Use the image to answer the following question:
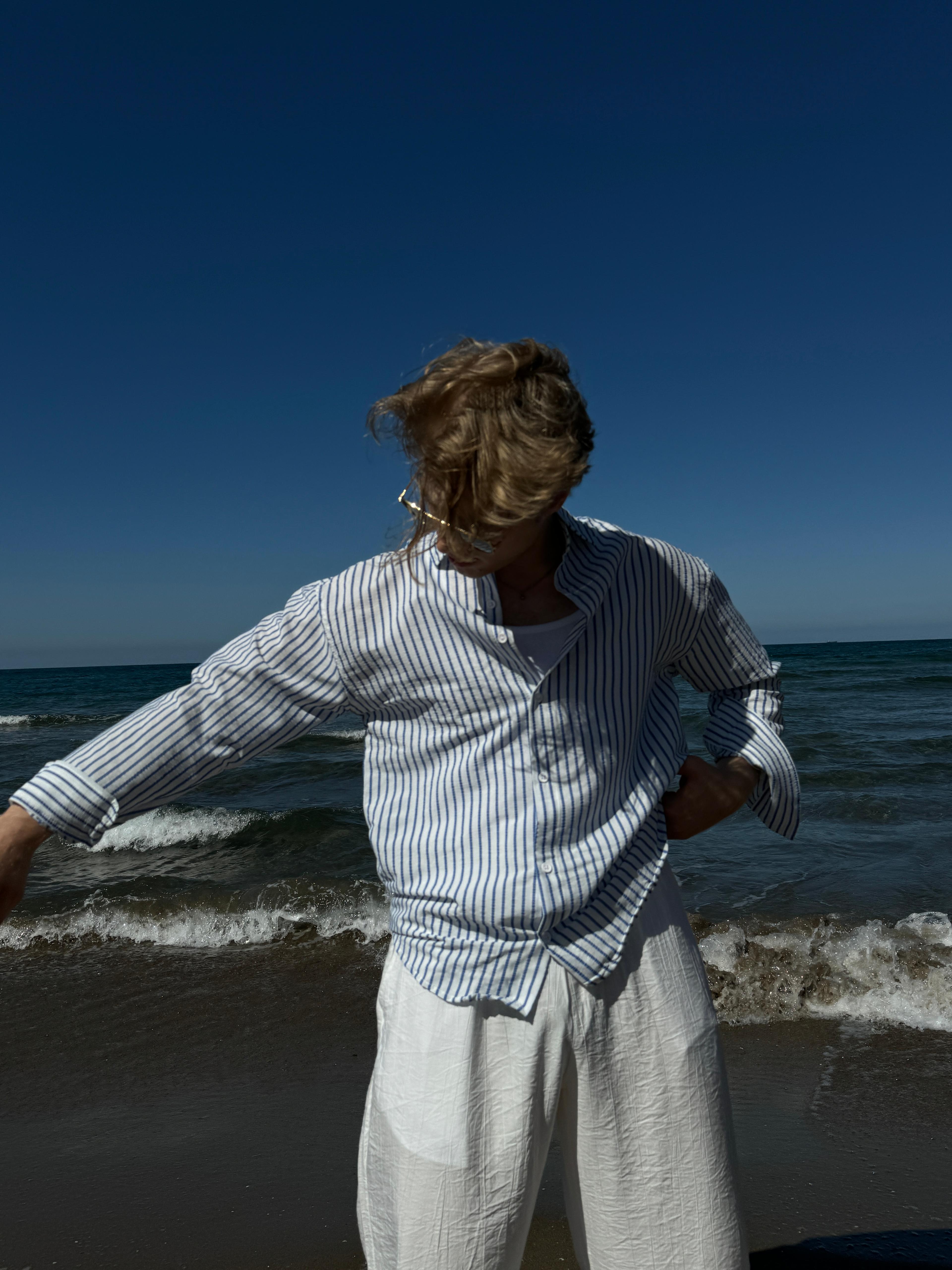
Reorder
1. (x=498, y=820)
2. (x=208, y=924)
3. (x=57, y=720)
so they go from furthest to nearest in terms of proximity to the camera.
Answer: (x=57, y=720) < (x=208, y=924) < (x=498, y=820)

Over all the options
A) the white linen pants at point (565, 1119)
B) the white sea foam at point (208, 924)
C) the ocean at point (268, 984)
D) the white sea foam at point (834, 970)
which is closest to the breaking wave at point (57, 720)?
the ocean at point (268, 984)

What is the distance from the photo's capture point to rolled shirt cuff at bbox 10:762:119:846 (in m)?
1.23

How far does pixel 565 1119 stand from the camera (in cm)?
139

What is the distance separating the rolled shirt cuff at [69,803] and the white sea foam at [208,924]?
4.02 metres

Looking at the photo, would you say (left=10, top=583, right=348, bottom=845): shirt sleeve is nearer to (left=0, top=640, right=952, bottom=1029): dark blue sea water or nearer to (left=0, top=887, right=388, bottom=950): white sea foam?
(left=0, top=640, right=952, bottom=1029): dark blue sea water

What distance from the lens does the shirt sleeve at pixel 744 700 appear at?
1.54 m

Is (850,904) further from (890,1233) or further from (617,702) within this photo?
(617,702)

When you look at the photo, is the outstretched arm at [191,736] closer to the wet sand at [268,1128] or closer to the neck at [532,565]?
the neck at [532,565]

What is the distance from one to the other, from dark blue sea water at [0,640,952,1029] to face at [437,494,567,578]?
3311mm

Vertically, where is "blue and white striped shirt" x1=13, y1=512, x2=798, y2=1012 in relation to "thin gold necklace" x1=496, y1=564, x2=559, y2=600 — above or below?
below

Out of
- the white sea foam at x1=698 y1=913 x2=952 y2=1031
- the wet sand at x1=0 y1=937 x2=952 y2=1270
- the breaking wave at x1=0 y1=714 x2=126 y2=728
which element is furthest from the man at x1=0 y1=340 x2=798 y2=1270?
the breaking wave at x1=0 y1=714 x2=126 y2=728

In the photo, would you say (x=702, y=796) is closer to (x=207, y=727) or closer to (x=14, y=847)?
(x=207, y=727)

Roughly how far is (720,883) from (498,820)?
508cm

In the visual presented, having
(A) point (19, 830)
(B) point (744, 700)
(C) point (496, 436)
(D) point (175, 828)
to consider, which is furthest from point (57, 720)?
(C) point (496, 436)
